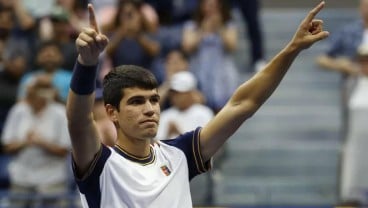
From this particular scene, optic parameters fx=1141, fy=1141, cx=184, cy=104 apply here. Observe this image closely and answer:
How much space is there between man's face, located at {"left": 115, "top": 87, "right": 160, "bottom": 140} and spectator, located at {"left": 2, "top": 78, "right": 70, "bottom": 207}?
5.27 metres

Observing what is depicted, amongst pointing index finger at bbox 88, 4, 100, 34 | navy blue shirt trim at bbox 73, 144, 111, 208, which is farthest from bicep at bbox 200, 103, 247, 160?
pointing index finger at bbox 88, 4, 100, 34

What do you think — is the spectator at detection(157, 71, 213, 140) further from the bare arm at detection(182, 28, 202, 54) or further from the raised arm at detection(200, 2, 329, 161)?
the raised arm at detection(200, 2, 329, 161)

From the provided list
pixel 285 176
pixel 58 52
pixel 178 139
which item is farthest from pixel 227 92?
pixel 178 139

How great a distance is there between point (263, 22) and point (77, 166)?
8818 millimetres

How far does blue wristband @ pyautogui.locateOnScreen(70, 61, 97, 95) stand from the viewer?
5059mm

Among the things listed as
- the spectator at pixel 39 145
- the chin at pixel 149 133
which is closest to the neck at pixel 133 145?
the chin at pixel 149 133

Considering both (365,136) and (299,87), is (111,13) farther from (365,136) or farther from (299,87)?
(365,136)

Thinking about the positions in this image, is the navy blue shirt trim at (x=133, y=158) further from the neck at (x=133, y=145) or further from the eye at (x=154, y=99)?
the eye at (x=154, y=99)

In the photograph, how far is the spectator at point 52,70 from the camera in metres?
11.4

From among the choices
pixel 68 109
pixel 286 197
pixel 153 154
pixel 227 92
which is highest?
pixel 68 109

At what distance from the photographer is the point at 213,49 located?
38.0ft

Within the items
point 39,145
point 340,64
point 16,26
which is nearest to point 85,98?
point 39,145

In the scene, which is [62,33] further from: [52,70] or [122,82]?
[122,82]

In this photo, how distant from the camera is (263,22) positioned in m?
13.9
